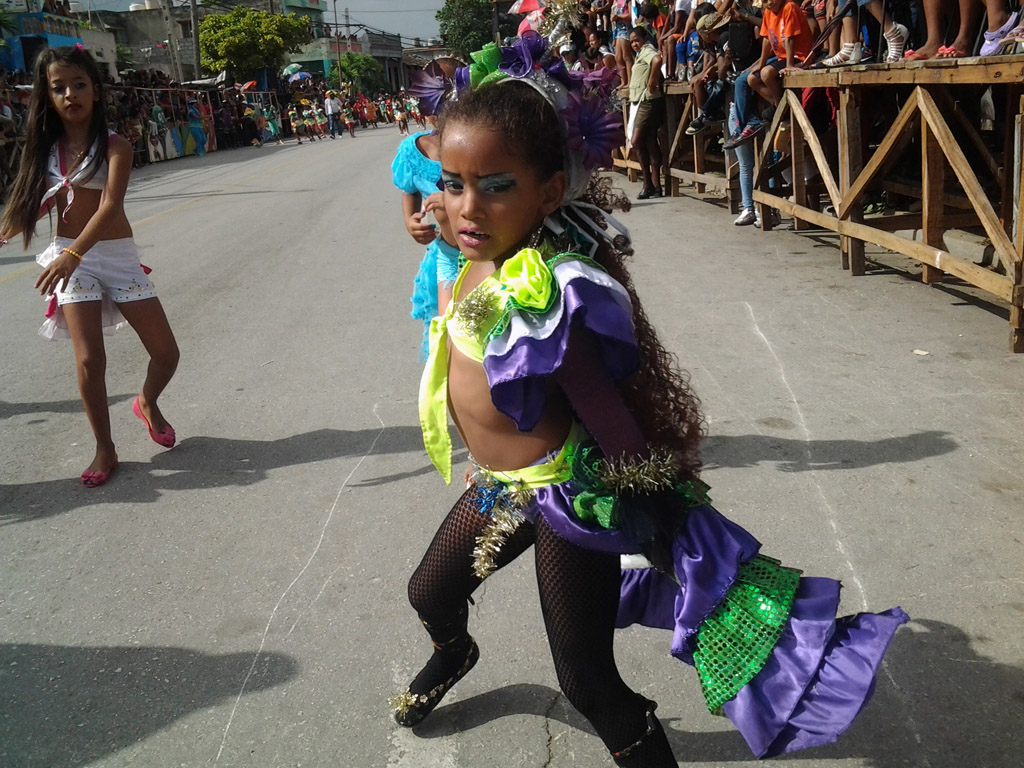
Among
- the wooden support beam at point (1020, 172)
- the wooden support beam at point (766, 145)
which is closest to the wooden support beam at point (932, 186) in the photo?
the wooden support beam at point (1020, 172)

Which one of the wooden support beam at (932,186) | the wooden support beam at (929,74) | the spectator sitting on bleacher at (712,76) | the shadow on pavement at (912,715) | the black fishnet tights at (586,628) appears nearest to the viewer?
the black fishnet tights at (586,628)

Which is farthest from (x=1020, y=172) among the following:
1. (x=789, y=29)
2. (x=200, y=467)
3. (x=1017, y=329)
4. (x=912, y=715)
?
(x=200, y=467)

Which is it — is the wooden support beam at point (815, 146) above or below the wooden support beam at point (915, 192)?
above

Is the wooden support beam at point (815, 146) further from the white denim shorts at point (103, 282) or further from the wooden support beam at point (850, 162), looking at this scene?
the white denim shorts at point (103, 282)

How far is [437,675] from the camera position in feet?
7.85

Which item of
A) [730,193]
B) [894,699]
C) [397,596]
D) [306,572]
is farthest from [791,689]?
[730,193]

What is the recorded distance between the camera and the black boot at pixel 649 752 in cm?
197

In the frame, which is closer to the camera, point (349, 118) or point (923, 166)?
point (923, 166)

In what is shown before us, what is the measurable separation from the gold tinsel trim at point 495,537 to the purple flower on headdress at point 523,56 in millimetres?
878

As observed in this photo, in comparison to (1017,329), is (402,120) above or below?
above

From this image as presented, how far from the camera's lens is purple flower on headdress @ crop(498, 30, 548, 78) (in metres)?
1.87

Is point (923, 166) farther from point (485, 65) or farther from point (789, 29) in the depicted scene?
point (485, 65)

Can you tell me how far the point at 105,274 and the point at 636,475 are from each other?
3262 mm

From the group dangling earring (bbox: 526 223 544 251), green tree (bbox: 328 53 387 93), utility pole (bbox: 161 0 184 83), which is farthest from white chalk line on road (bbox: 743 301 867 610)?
green tree (bbox: 328 53 387 93)
